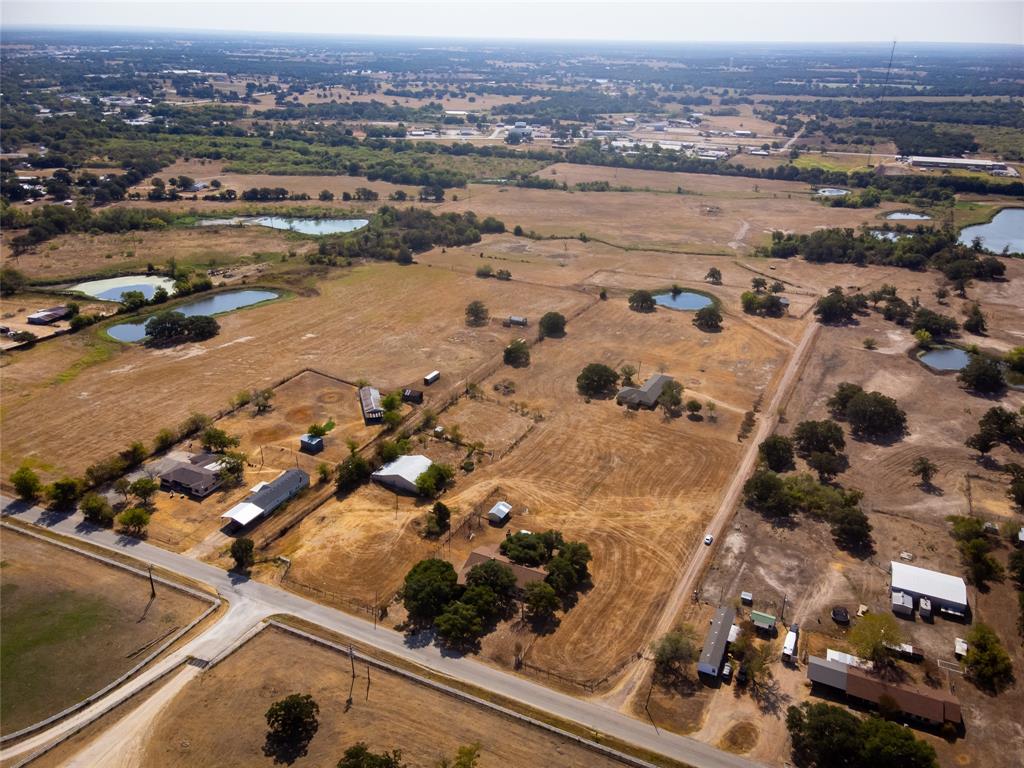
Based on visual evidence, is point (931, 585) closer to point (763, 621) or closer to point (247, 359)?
point (763, 621)

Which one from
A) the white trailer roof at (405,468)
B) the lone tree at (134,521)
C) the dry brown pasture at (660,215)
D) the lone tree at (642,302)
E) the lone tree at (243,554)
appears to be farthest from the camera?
the dry brown pasture at (660,215)

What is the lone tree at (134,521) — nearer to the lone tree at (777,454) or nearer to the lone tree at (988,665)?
the lone tree at (777,454)

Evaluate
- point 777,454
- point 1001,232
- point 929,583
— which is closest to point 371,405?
point 777,454

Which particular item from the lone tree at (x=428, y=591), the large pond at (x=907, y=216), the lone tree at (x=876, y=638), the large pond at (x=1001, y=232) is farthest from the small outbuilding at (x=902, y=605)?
the large pond at (x=907, y=216)

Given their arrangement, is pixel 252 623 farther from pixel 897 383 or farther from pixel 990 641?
pixel 897 383

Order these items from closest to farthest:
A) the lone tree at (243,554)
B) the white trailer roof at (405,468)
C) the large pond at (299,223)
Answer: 1. the lone tree at (243,554)
2. the white trailer roof at (405,468)
3. the large pond at (299,223)

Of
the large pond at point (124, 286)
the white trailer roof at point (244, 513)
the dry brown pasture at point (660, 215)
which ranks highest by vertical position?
the dry brown pasture at point (660, 215)
